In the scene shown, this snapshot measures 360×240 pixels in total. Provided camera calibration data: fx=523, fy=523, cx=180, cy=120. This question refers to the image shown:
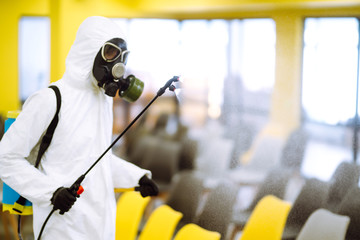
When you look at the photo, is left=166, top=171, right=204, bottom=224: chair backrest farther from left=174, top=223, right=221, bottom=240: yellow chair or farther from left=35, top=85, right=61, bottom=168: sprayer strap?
left=35, top=85, right=61, bottom=168: sprayer strap

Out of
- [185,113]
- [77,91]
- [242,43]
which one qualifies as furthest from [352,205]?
[185,113]

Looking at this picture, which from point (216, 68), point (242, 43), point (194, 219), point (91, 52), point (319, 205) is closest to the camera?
point (91, 52)

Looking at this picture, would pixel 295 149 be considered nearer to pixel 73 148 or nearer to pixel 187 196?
pixel 187 196

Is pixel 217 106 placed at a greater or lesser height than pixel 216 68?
lesser

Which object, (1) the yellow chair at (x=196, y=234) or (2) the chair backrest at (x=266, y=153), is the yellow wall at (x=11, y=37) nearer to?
(1) the yellow chair at (x=196, y=234)

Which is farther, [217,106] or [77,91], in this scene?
[217,106]

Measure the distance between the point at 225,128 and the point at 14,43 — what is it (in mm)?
2791

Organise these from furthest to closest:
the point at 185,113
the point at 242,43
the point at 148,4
Result: 1. the point at 185,113
2. the point at 242,43
3. the point at 148,4

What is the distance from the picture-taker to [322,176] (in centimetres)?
275

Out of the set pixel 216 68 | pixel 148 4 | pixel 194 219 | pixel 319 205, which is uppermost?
pixel 148 4

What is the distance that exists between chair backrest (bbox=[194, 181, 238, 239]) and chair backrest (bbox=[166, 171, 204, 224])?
112mm

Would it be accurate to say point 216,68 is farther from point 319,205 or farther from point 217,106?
point 319,205

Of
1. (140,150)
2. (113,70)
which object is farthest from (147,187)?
(140,150)

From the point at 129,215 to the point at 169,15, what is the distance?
1.80m
